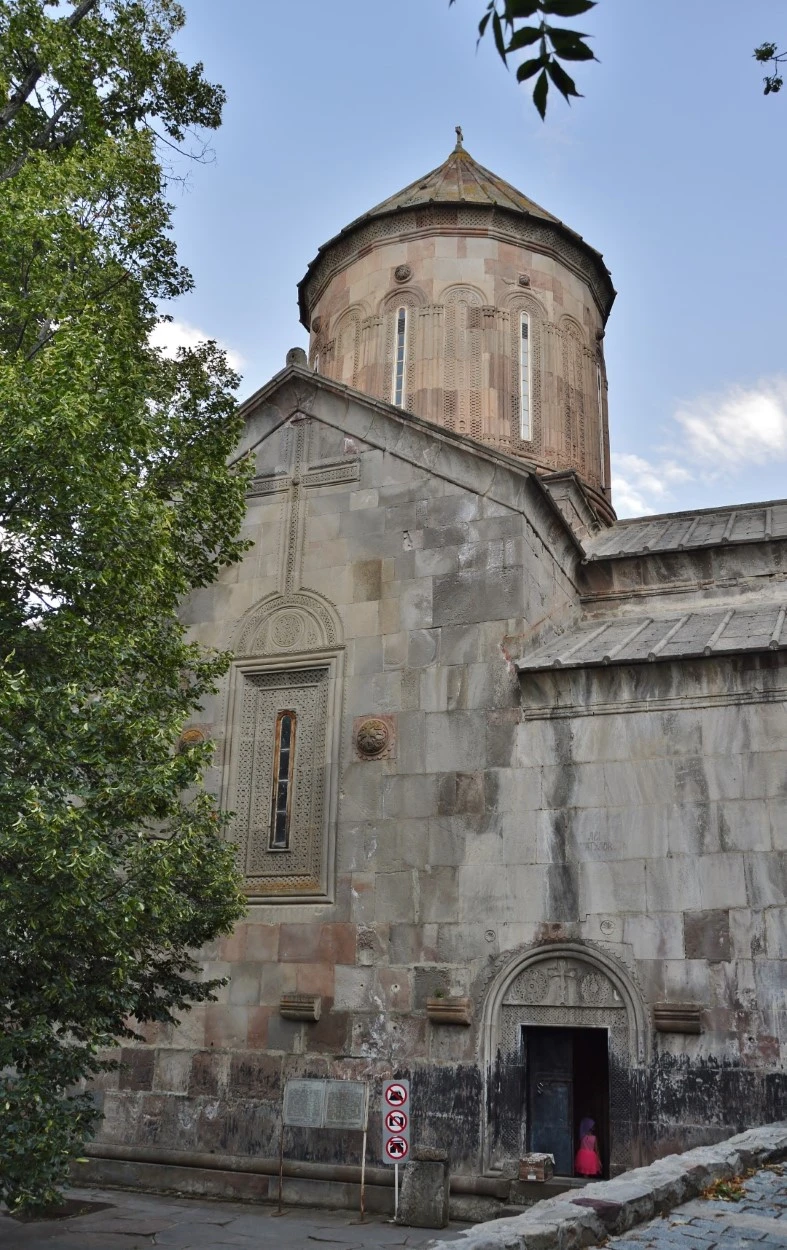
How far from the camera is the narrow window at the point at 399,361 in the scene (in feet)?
55.1

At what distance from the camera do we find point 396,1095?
388 inches

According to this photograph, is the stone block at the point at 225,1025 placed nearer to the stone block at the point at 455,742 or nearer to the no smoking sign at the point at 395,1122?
the no smoking sign at the point at 395,1122

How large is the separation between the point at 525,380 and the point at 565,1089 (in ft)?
33.8

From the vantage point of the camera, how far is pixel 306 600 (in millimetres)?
13195

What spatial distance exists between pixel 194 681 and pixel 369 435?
11.9 feet

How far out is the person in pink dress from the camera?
10094mm

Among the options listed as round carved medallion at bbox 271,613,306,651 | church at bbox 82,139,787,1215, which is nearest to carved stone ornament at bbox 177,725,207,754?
church at bbox 82,139,787,1215

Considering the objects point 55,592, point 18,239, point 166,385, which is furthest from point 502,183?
point 55,592

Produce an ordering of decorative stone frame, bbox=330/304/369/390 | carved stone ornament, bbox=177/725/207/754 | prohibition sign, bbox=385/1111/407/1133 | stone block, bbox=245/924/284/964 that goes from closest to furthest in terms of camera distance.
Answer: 1. prohibition sign, bbox=385/1111/407/1133
2. stone block, bbox=245/924/284/964
3. carved stone ornament, bbox=177/725/207/754
4. decorative stone frame, bbox=330/304/369/390

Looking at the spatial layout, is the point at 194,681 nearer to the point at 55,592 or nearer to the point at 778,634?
the point at 55,592

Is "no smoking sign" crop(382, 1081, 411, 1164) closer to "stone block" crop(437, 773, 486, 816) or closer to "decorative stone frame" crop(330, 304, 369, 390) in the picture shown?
"stone block" crop(437, 773, 486, 816)

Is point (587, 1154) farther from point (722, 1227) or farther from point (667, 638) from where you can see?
point (667, 638)

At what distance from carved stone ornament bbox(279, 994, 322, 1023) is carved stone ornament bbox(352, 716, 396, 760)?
8.26 ft

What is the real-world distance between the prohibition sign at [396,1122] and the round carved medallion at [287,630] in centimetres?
530
